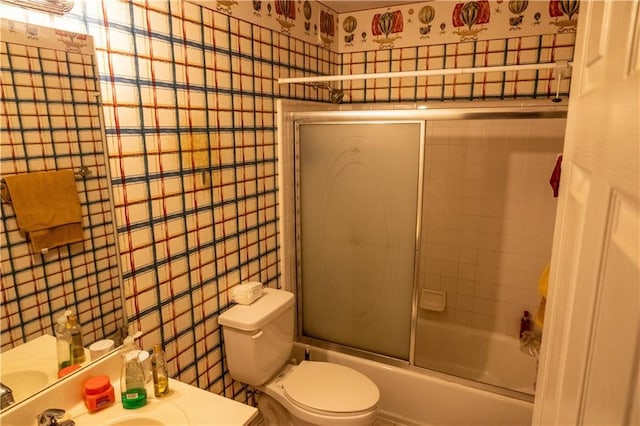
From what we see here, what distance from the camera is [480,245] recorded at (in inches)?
103

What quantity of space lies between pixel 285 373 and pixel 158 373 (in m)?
0.85

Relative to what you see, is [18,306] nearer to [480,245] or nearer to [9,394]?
[9,394]

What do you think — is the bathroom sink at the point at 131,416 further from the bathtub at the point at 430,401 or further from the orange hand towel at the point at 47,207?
the bathtub at the point at 430,401

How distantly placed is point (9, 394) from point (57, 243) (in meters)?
0.42

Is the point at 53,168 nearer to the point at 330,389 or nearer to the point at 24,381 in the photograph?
the point at 24,381

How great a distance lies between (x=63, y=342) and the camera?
3.97 feet

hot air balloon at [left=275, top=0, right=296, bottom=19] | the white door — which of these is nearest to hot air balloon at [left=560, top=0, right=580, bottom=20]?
hot air balloon at [left=275, top=0, right=296, bottom=19]

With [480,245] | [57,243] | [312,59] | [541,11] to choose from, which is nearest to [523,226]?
[480,245]

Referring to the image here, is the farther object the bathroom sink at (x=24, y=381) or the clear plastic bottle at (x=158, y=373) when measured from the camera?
the clear plastic bottle at (x=158, y=373)

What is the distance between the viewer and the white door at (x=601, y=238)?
0.39m

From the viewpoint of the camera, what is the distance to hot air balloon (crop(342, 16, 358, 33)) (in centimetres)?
261

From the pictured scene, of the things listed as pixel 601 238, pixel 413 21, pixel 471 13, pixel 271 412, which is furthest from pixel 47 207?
pixel 471 13

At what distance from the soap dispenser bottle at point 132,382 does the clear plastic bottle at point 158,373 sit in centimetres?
4

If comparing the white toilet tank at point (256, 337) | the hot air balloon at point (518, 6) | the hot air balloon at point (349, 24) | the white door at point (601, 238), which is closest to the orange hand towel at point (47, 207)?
the white toilet tank at point (256, 337)
